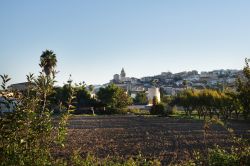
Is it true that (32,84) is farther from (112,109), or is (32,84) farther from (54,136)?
(112,109)

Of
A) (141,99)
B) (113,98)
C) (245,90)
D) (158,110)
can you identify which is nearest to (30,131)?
(245,90)

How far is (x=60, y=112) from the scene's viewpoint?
5344mm

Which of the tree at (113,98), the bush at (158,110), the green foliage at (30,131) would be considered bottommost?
the green foliage at (30,131)

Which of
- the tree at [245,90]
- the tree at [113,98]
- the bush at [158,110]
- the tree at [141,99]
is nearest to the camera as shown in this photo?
the tree at [245,90]

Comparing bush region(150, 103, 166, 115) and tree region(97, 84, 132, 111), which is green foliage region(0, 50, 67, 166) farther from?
tree region(97, 84, 132, 111)

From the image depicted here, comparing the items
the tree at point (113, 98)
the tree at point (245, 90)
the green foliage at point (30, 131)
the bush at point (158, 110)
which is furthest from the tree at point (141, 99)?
the green foliage at point (30, 131)

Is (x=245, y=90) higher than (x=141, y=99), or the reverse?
(x=141, y=99)

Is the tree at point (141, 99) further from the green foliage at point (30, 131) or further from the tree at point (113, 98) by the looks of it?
the green foliage at point (30, 131)

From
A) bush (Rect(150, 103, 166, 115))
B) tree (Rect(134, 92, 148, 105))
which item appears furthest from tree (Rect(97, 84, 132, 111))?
tree (Rect(134, 92, 148, 105))

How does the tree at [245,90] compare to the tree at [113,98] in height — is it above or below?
below

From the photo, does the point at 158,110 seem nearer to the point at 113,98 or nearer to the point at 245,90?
the point at 113,98

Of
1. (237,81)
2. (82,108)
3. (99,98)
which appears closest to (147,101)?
(99,98)

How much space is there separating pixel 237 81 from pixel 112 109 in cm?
9188

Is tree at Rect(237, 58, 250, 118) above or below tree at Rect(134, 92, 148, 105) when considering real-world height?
below
